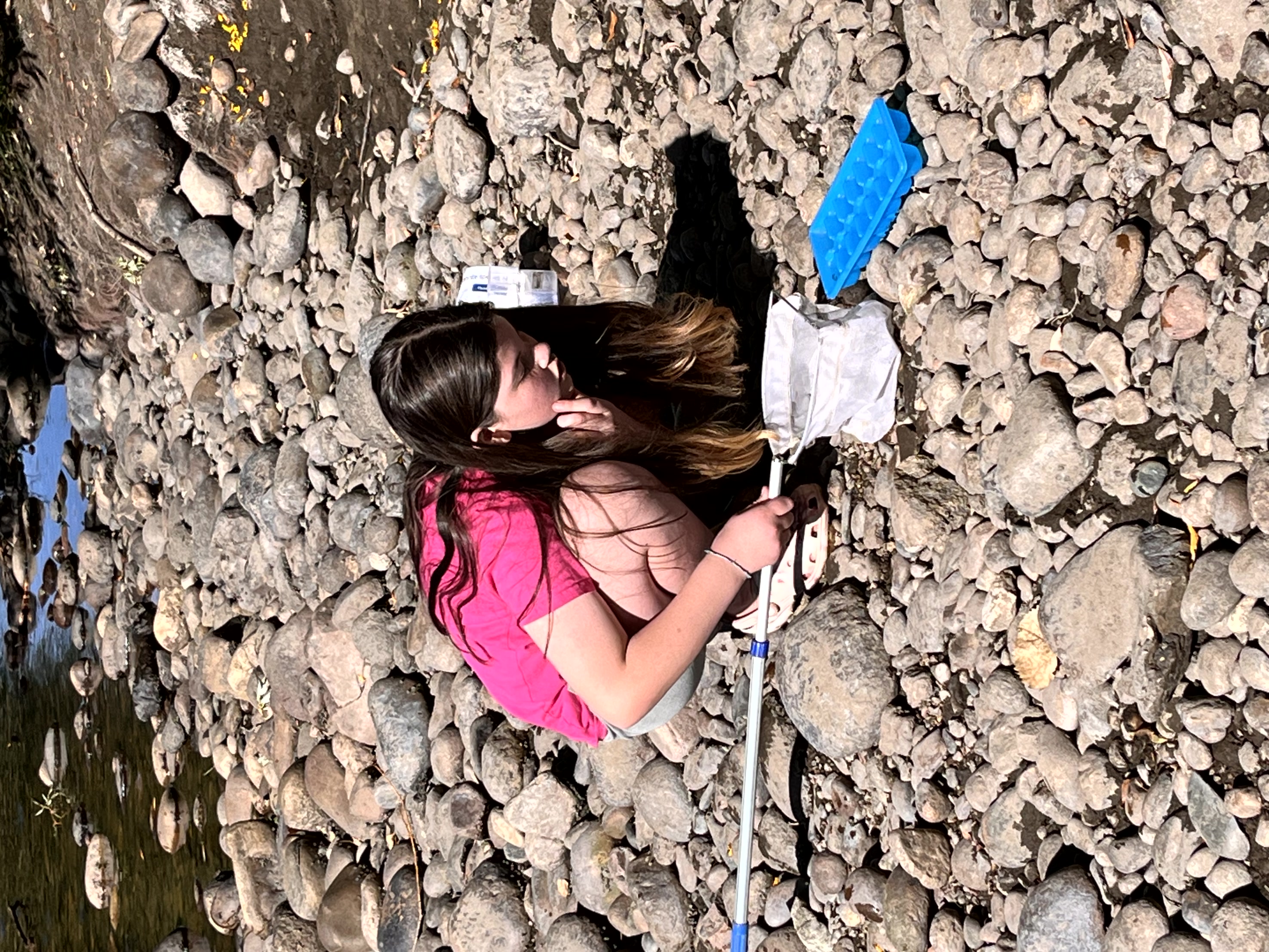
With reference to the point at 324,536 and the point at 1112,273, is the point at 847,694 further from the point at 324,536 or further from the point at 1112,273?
the point at 324,536

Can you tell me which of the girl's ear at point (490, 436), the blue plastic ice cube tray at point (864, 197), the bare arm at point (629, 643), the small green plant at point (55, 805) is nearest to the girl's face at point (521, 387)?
the girl's ear at point (490, 436)

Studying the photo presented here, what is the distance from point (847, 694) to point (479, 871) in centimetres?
150

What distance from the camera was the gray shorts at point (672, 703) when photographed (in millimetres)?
3076

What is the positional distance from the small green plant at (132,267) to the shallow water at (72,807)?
123 cm

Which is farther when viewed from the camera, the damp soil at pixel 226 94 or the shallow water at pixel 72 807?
the shallow water at pixel 72 807

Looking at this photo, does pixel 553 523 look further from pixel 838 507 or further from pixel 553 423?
pixel 838 507

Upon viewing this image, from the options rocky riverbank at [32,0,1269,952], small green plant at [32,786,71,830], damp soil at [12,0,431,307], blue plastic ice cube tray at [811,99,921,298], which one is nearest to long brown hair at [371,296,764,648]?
rocky riverbank at [32,0,1269,952]

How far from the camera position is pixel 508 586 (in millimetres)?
2682

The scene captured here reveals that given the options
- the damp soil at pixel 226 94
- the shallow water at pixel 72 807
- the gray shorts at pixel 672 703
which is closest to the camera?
the gray shorts at pixel 672 703

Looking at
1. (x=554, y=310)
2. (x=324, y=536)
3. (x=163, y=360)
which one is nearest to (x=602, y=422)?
(x=554, y=310)

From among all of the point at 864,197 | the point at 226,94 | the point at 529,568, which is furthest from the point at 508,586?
the point at 226,94

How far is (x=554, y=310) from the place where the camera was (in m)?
3.22

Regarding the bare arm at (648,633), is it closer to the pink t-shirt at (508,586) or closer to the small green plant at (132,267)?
the pink t-shirt at (508,586)

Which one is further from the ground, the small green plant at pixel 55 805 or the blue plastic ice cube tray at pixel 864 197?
the blue plastic ice cube tray at pixel 864 197
